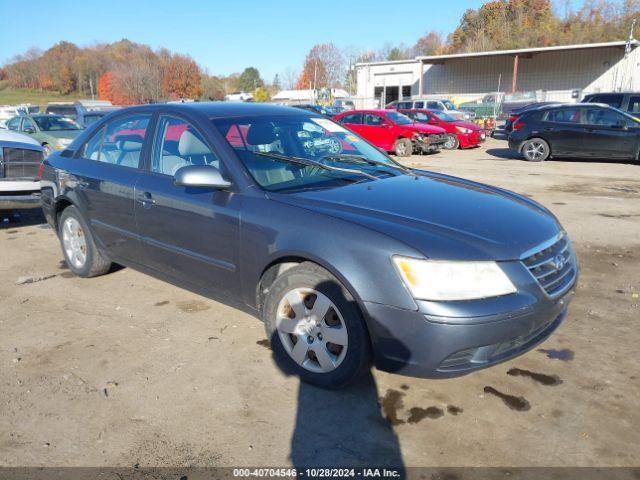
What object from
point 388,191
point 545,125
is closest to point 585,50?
point 545,125

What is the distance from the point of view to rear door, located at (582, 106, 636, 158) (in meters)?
13.2

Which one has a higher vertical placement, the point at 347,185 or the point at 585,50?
the point at 585,50

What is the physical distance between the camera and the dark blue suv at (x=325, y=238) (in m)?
2.60

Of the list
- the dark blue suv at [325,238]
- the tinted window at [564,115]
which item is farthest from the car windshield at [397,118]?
the dark blue suv at [325,238]

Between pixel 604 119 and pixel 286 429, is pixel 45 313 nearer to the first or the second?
pixel 286 429

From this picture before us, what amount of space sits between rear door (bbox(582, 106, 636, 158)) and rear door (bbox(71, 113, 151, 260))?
12.8 meters

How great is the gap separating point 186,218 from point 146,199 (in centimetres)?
52

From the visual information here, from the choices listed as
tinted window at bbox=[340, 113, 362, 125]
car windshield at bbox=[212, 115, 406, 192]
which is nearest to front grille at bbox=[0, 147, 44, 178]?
car windshield at bbox=[212, 115, 406, 192]

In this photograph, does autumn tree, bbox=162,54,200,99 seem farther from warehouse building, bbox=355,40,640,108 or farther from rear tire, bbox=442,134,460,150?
rear tire, bbox=442,134,460,150

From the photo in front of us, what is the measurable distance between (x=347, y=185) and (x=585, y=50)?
45.9 metres

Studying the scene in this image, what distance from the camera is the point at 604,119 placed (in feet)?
43.9

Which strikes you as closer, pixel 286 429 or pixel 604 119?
pixel 286 429

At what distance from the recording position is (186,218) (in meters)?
3.60

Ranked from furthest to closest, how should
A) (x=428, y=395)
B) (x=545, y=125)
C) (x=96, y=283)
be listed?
(x=545, y=125), (x=96, y=283), (x=428, y=395)
